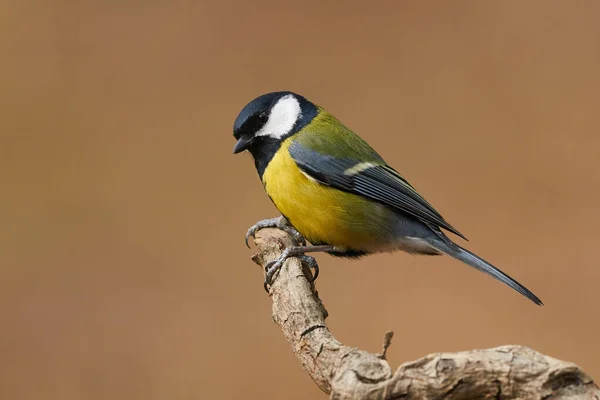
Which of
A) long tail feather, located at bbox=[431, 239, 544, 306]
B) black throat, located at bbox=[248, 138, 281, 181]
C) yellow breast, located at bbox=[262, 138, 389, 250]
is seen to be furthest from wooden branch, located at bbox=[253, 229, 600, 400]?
black throat, located at bbox=[248, 138, 281, 181]

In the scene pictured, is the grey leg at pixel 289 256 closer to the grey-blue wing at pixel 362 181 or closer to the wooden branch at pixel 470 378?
the grey-blue wing at pixel 362 181

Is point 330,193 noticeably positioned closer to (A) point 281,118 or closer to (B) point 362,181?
(B) point 362,181

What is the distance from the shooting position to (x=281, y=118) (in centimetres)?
144

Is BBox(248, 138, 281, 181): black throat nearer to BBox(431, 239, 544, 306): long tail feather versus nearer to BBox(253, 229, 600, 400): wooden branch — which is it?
BBox(431, 239, 544, 306): long tail feather

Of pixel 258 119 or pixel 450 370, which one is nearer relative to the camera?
pixel 450 370

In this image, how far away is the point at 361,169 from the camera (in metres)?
1.44

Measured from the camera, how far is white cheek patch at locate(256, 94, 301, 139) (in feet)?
4.65

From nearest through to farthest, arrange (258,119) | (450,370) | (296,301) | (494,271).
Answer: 1. (450,370)
2. (296,301)
3. (494,271)
4. (258,119)

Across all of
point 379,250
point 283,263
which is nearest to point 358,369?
point 283,263

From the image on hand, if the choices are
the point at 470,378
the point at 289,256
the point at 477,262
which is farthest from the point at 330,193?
the point at 470,378

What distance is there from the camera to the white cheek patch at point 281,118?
1.42 metres

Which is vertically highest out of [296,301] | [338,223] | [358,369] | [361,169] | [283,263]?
[361,169]

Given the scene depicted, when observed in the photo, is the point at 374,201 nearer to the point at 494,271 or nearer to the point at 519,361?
the point at 494,271

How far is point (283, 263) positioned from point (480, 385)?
0.58m
